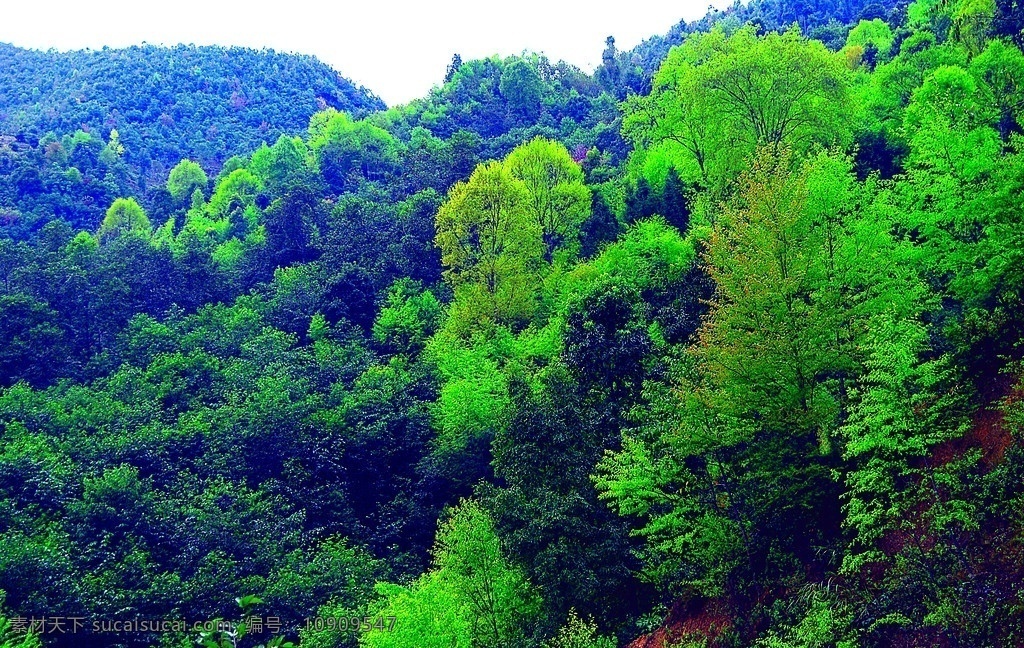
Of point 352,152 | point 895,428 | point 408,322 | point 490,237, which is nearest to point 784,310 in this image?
point 895,428

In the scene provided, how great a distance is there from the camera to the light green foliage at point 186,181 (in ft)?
272

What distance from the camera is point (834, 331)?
21109 mm

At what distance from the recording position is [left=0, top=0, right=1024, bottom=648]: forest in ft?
61.9

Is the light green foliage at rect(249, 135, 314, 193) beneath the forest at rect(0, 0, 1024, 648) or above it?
above

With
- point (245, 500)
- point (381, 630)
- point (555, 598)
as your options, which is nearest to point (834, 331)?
point (555, 598)

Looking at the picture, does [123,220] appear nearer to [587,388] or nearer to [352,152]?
[352,152]

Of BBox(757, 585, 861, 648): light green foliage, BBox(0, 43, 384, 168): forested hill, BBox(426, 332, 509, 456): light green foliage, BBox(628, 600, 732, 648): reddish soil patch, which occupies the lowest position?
BBox(757, 585, 861, 648): light green foliage

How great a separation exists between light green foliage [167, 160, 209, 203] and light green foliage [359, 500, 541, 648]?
66960 mm

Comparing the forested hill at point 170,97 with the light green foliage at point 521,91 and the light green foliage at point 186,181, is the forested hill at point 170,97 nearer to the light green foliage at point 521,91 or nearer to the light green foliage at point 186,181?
the light green foliage at point 186,181

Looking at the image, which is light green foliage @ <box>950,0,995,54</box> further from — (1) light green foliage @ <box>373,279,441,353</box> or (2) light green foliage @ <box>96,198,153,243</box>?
(2) light green foliage @ <box>96,198,153,243</box>

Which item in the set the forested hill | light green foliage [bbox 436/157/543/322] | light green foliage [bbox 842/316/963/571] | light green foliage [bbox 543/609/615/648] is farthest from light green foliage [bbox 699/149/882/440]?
the forested hill

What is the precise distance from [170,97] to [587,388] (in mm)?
114146

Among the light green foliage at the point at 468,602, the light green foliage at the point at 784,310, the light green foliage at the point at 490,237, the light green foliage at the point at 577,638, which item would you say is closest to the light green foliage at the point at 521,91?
the light green foliage at the point at 490,237

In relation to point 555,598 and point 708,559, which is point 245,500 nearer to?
point 555,598
